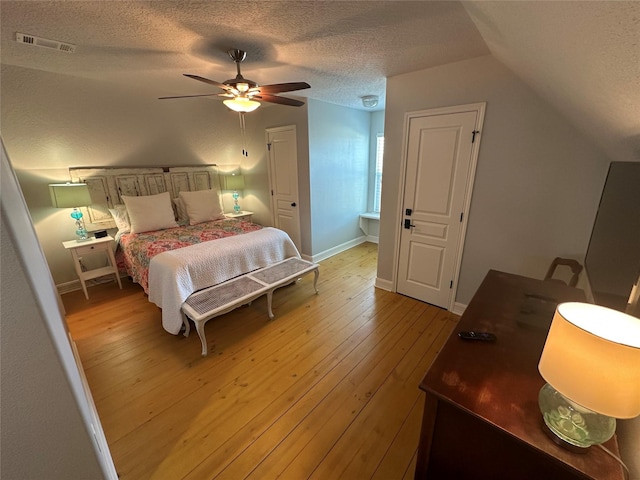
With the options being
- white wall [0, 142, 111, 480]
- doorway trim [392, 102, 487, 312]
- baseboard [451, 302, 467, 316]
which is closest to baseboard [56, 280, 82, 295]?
white wall [0, 142, 111, 480]

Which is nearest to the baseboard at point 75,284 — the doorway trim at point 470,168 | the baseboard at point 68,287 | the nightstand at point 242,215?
the baseboard at point 68,287

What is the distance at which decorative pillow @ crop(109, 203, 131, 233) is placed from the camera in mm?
3316

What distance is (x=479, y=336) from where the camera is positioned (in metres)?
1.22

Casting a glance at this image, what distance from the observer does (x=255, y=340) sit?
2.34 m

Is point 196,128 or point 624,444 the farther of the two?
point 196,128

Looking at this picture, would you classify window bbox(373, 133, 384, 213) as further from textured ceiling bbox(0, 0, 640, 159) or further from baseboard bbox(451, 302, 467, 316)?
baseboard bbox(451, 302, 467, 316)

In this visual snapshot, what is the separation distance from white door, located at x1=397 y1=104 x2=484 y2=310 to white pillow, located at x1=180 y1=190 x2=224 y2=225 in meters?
2.80

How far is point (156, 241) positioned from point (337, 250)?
109 inches

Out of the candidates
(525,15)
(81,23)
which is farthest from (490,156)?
(81,23)

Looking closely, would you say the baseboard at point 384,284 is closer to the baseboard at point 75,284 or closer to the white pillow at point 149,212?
the white pillow at point 149,212

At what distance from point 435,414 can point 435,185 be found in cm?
212

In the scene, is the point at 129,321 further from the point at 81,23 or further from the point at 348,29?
the point at 348,29

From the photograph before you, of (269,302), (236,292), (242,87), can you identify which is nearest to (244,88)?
(242,87)

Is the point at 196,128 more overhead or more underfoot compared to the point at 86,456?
more overhead
